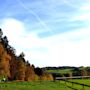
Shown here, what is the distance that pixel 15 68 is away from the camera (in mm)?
111812

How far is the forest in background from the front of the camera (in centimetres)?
9306

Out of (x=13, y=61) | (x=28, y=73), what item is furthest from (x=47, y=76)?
(x=13, y=61)

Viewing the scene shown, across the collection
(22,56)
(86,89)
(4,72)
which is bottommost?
(86,89)

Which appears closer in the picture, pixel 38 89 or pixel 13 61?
pixel 38 89

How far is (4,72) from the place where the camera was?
91.3 metres

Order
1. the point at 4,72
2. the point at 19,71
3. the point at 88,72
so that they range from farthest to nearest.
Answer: the point at 88,72
the point at 19,71
the point at 4,72

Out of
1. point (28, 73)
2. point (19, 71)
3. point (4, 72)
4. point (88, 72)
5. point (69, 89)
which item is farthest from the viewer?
point (88, 72)

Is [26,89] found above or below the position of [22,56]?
below

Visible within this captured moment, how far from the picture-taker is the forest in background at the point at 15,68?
93.1m

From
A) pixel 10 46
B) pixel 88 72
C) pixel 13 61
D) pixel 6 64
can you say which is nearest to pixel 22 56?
pixel 10 46

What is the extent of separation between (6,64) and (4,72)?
3344 mm

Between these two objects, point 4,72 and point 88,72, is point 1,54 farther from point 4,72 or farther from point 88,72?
point 88,72

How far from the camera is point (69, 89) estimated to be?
3684 centimetres

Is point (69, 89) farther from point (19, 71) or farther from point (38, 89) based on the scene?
point (19, 71)
